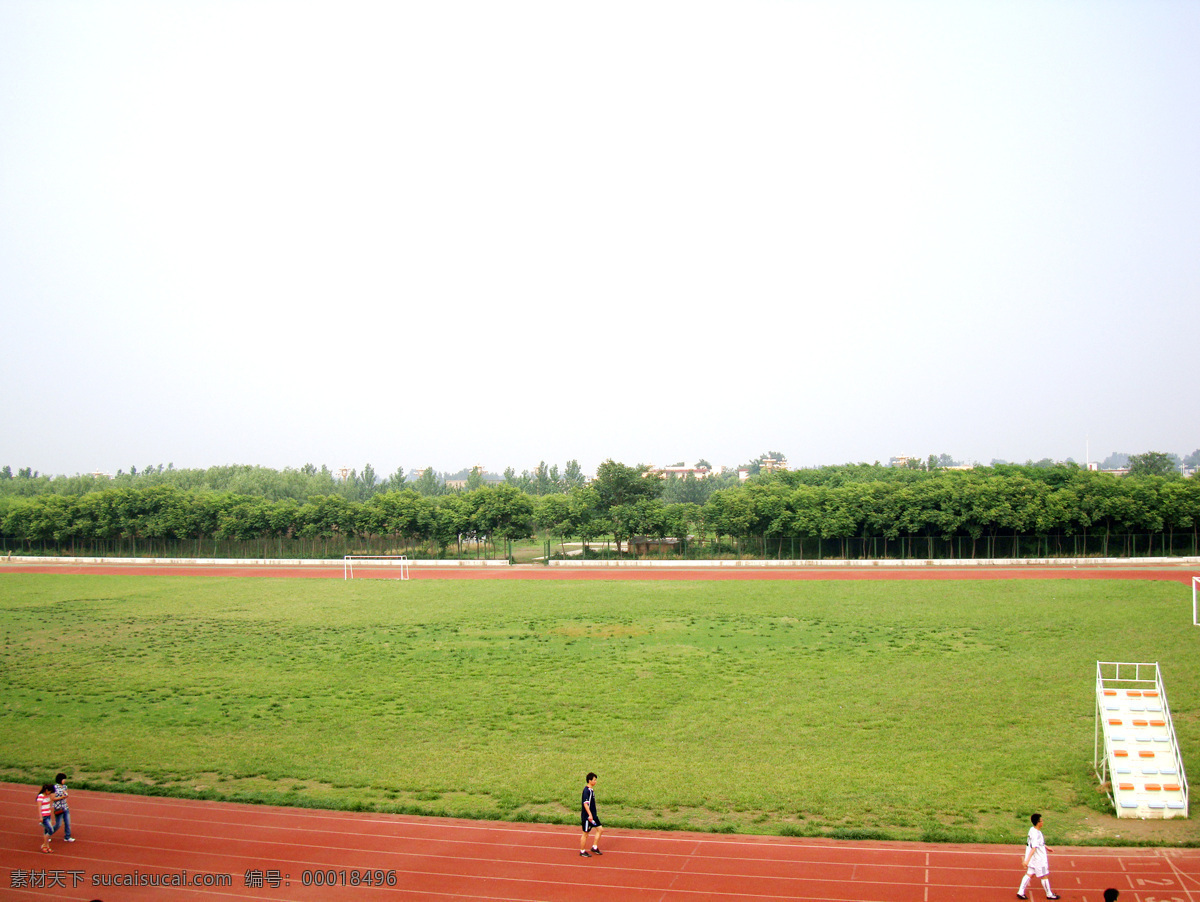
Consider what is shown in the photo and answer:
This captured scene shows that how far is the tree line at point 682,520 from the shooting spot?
1924 inches

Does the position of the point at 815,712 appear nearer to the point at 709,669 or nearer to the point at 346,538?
the point at 709,669

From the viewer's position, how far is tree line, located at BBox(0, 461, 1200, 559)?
4888 centimetres

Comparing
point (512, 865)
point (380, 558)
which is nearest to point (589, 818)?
point (512, 865)

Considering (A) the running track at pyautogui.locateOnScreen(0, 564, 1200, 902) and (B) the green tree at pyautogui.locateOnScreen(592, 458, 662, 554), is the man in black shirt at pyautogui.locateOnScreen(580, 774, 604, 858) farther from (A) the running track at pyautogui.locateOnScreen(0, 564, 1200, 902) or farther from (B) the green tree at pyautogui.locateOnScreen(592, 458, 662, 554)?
(B) the green tree at pyautogui.locateOnScreen(592, 458, 662, 554)

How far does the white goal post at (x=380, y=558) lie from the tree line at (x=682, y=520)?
122 centimetres

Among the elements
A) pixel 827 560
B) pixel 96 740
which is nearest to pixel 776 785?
pixel 96 740

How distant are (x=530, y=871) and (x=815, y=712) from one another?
29.0 feet

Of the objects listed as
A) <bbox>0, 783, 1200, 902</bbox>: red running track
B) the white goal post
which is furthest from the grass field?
the white goal post

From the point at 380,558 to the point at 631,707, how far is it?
133ft

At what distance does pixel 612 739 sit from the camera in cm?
1725

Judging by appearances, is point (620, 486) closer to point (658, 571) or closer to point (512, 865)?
point (658, 571)

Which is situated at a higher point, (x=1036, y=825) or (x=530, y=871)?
(x=1036, y=825)

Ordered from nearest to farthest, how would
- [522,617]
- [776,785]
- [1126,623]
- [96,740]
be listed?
[776,785] → [96,740] → [1126,623] → [522,617]

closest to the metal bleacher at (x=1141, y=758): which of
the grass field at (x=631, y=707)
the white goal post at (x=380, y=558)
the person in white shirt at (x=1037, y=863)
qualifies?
the grass field at (x=631, y=707)
